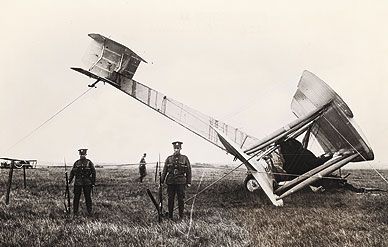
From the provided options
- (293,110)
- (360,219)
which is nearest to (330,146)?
(293,110)

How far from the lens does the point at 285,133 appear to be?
31.8 ft

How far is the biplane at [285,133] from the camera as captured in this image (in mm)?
9211

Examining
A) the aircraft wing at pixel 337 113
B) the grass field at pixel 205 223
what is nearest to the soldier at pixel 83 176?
the grass field at pixel 205 223

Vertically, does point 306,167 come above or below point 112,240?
above

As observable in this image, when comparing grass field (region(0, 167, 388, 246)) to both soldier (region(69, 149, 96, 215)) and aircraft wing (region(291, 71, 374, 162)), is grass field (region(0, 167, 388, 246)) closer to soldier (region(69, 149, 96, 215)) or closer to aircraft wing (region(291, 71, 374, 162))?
soldier (region(69, 149, 96, 215))

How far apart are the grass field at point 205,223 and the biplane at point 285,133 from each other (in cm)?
84

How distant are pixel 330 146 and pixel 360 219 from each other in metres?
5.87

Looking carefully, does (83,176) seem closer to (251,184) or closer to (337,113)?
(251,184)

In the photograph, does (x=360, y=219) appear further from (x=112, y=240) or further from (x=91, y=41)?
(x=91, y=41)

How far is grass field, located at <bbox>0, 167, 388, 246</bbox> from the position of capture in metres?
5.67

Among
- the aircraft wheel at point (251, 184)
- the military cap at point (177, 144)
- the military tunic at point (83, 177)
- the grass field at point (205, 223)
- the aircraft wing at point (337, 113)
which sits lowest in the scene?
the grass field at point (205, 223)

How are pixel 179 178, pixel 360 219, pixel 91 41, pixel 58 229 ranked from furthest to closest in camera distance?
1. pixel 91 41
2. pixel 179 178
3. pixel 360 219
4. pixel 58 229

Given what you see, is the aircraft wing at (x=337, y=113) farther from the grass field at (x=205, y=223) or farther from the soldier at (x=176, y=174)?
the soldier at (x=176, y=174)

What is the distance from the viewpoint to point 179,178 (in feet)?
27.6
